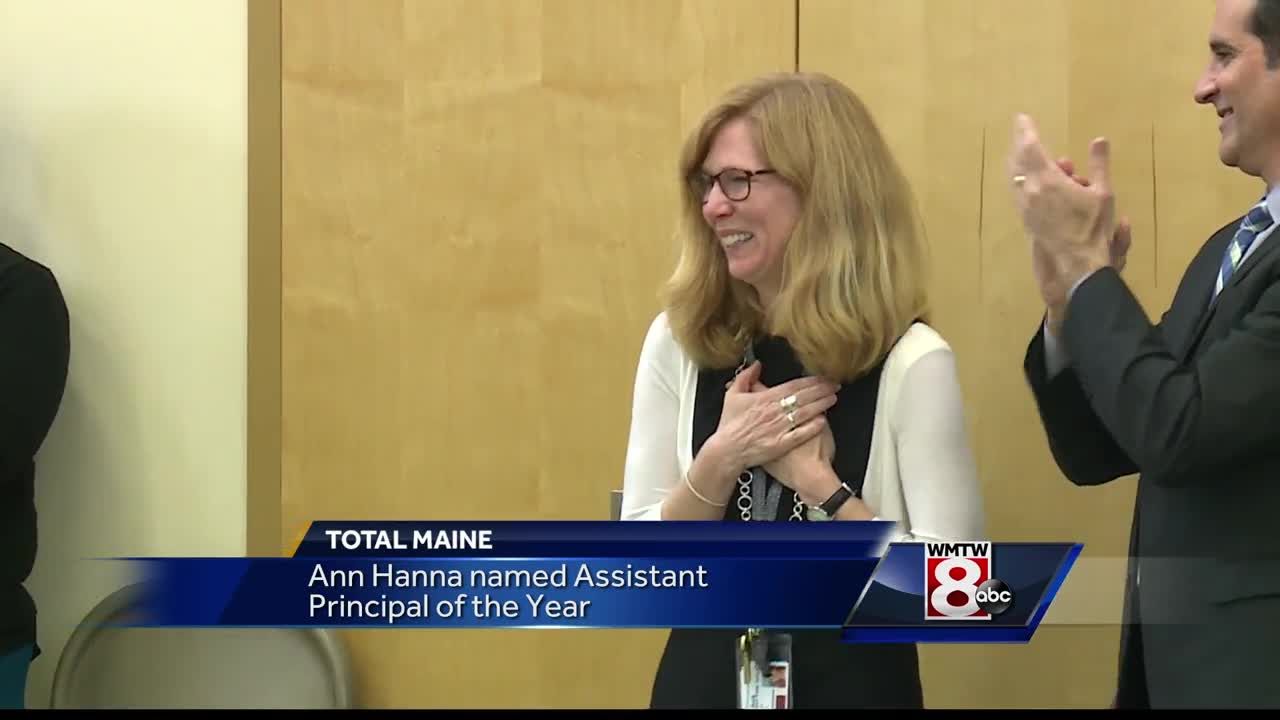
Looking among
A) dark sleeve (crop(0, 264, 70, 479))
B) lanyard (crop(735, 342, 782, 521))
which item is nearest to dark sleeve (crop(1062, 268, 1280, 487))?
lanyard (crop(735, 342, 782, 521))

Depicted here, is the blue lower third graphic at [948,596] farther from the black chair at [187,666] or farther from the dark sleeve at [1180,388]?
the black chair at [187,666]

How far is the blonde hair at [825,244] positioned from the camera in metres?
1.90

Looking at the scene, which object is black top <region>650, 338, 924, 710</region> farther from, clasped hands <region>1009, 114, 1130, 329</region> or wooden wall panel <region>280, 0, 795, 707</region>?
wooden wall panel <region>280, 0, 795, 707</region>

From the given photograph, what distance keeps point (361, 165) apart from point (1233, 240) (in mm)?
1584

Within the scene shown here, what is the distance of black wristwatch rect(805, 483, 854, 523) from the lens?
1.87 metres

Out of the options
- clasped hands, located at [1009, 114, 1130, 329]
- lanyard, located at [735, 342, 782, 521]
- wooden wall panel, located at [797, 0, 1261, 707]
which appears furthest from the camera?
wooden wall panel, located at [797, 0, 1261, 707]

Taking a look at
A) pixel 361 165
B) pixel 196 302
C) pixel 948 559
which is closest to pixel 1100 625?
pixel 948 559

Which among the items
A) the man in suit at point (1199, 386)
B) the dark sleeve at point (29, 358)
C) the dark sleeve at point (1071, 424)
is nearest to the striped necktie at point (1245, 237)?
the man in suit at point (1199, 386)

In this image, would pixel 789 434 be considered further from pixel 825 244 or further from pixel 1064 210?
pixel 1064 210

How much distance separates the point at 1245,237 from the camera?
173 cm

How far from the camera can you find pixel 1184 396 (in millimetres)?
1552

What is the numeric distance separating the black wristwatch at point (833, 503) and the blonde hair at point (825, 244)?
0.16m

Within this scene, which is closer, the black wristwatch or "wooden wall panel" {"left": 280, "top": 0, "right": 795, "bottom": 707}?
the black wristwatch

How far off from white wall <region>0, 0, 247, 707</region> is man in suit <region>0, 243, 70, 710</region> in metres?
0.17
